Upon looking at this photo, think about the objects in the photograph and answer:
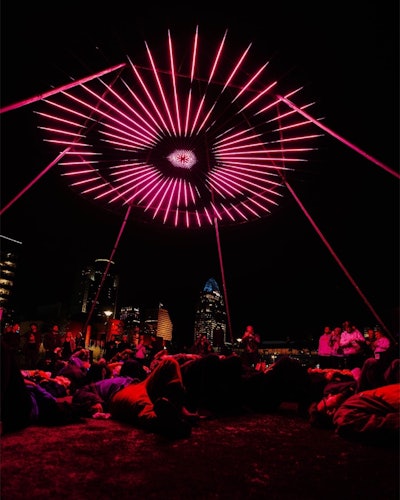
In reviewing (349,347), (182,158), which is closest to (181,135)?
(182,158)

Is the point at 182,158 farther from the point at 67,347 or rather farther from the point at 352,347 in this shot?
the point at 67,347

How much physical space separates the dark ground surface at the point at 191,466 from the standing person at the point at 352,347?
7.81 meters

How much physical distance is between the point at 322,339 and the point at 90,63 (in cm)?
1307

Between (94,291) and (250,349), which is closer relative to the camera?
(250,349)

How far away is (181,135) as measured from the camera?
9.52 metres

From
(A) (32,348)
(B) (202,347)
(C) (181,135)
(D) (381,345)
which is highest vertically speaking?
(C) (181,135)

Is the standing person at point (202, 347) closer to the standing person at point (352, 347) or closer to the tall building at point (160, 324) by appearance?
the standing person at point (352, 347)

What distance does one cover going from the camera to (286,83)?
24.3ft

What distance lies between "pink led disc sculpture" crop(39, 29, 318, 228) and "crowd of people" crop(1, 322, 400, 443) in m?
5.91

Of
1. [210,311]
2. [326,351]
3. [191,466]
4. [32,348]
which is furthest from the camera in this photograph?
[210,311]

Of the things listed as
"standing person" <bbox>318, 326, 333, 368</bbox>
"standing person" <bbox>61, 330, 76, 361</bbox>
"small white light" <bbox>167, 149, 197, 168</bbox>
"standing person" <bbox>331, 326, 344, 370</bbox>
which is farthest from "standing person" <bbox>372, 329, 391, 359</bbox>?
"standing person" <bbox>61, 330, 76, 361</bbox>

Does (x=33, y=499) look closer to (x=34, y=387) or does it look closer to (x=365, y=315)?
(x=34, y=387)

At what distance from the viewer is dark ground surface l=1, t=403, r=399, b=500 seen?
273 cm

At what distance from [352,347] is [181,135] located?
32.2 feet
